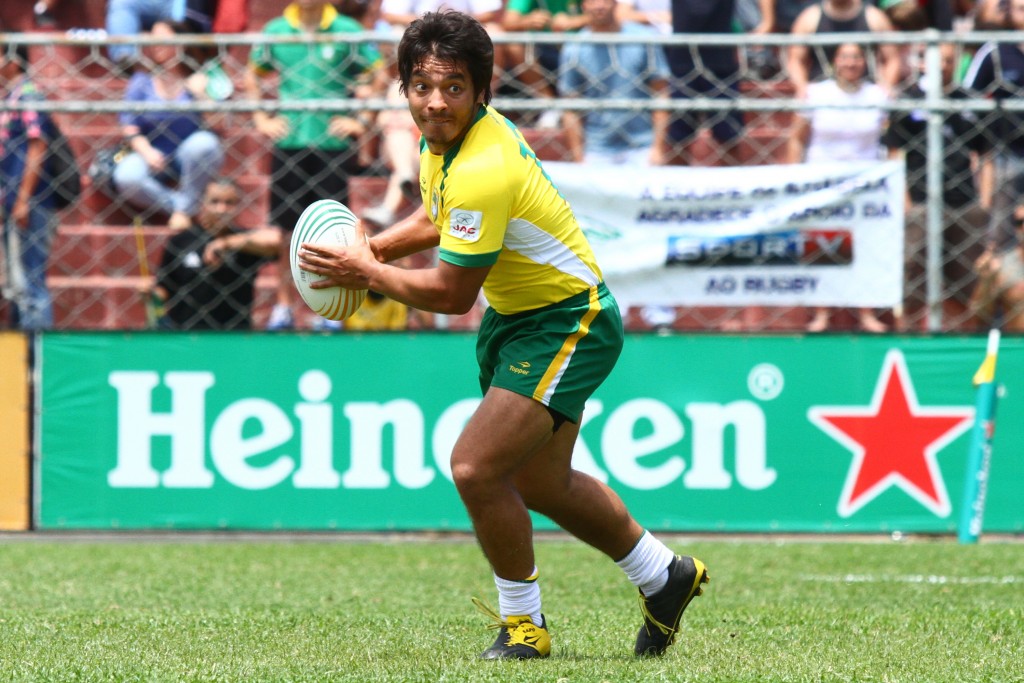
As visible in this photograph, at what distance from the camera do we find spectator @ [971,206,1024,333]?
28.4 ft

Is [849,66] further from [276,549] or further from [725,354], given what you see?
[276,549]

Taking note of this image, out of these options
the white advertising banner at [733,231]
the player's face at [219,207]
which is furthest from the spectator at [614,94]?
the player's face at [219,207]

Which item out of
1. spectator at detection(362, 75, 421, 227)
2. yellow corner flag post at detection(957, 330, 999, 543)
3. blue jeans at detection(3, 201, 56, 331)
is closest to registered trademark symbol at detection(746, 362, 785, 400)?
yellow corner flag post at detection(957, 330, 999, 543)

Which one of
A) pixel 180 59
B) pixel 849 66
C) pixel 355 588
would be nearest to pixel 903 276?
pixel 849 66

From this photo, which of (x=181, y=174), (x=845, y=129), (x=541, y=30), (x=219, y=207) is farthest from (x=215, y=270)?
(x=845, y=129)

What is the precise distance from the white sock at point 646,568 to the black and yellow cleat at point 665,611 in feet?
0.07

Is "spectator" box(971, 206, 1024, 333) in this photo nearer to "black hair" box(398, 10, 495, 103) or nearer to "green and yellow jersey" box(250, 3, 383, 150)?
"green and yellow jersey" box(250, 3, 383, 150)

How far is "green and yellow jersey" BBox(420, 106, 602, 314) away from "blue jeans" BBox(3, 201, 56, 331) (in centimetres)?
548

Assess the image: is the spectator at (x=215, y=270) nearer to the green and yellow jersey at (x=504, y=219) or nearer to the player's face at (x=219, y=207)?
the player's face at (x=219, y=207)

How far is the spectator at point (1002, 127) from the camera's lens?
8.74 metres

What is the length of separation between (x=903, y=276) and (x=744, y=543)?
1.93m

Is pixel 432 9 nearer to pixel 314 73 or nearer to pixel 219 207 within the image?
pixel 314 73

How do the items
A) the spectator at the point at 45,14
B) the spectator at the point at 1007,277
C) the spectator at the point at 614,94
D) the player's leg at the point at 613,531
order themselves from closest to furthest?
the player's leg at the point at 613,531 → the spectator at the point at 1007,277 → the spectator at the point at 614,94 → the spectator at the point at 45,14

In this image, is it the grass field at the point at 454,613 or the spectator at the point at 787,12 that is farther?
the spectator at the point at 787,12
